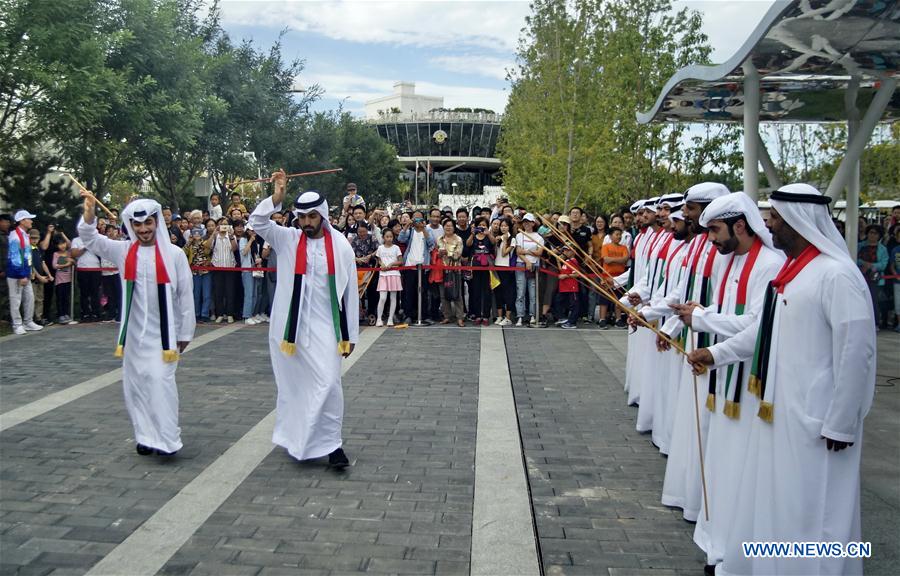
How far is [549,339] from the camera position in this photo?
1393 centimetres

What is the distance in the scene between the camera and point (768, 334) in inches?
173

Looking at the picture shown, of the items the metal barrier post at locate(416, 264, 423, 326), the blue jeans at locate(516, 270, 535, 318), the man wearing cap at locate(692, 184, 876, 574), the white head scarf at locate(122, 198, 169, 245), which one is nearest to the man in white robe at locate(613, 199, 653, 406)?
the man wearing cap at locate(692, 184, 876, 574)

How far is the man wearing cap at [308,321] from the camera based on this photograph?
22.1 ft

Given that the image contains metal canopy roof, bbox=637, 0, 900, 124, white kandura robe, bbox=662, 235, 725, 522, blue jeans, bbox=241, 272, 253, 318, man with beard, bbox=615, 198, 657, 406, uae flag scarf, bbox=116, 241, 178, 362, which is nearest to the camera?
white kandura robe, bbox=662, 235, 725, 522

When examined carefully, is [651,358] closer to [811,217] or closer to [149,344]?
[811,217]

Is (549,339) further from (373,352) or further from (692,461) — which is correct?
(692,461)

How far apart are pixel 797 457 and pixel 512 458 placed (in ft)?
10.2

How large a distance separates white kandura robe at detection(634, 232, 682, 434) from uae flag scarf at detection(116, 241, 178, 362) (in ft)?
13.9

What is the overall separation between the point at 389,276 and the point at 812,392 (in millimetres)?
11854

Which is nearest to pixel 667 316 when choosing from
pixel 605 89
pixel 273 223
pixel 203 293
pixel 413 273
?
pixel 273 223

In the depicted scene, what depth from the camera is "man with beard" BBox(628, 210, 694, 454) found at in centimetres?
661

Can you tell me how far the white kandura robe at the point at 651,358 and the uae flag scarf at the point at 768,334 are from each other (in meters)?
2.90

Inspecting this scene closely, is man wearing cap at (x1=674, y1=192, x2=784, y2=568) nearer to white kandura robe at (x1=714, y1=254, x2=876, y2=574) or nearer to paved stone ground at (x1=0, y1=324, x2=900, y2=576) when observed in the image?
white kandura robe at (x1=714, y1=254, x2=876, y2=574)

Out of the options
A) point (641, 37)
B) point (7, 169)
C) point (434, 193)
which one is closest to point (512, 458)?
point (7, 169)
